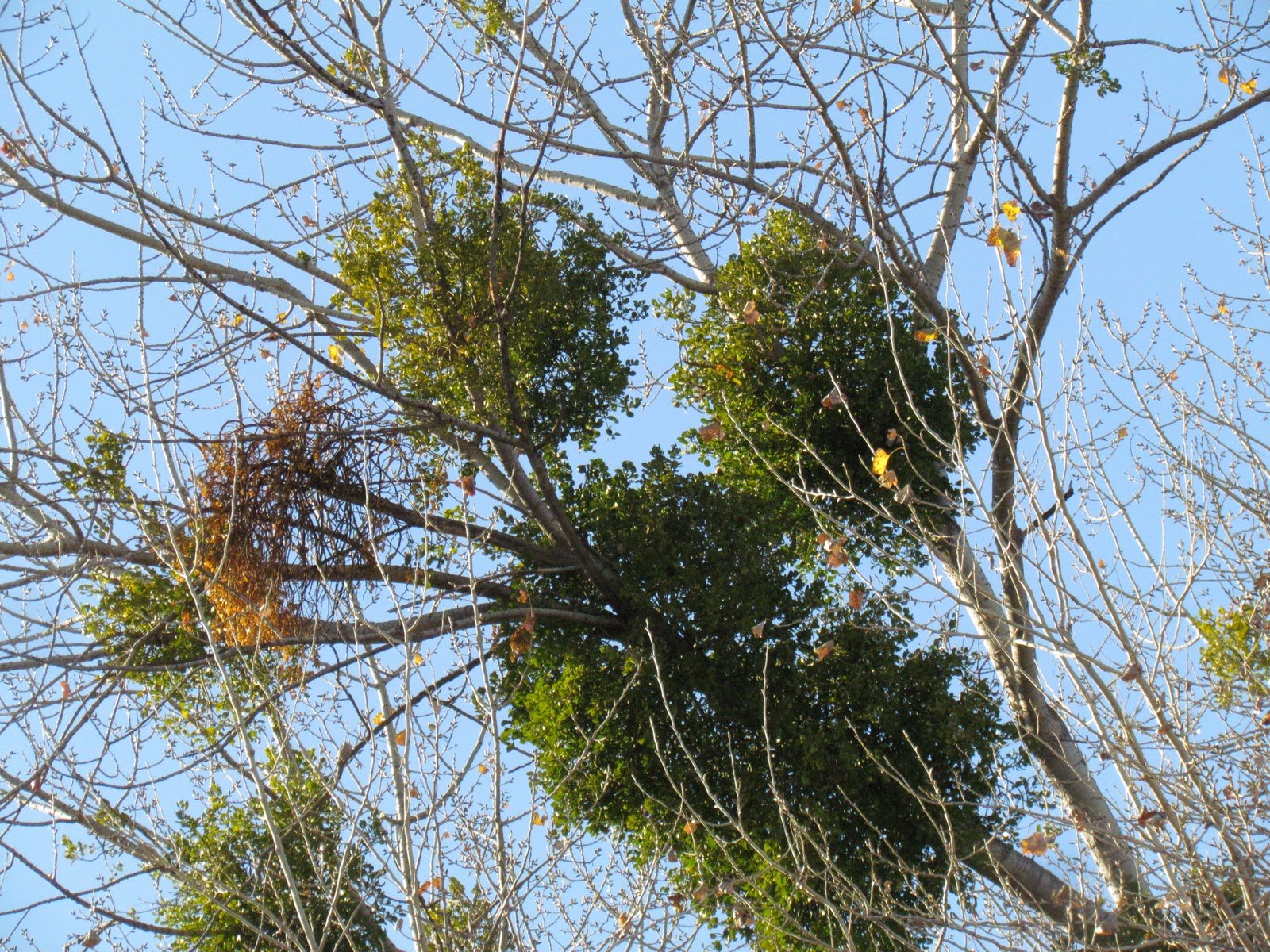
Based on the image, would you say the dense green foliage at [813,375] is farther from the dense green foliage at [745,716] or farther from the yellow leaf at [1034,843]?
the yellow leaf at [1034,843]

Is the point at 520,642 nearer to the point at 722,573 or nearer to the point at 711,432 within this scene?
the point at 722,573

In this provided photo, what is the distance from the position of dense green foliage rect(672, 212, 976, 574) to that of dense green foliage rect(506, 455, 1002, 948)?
37 cm

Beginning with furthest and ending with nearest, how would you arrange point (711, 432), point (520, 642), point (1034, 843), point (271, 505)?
point (711, 432) < point (520, 642) < point (271, 505) < point (1034, 843)

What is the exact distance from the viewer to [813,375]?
4945mm

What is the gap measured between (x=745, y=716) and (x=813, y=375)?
1367 mm

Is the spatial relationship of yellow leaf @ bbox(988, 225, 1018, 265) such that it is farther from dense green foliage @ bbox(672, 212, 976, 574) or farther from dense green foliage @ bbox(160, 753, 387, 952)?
dense green foliage @ bbox(160, 753, 387, 952)

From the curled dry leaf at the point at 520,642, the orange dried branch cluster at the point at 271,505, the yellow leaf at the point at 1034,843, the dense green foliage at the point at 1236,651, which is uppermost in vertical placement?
the orange dried branch cluster at the point at 271,505

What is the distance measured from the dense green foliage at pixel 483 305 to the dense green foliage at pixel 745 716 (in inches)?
21.4

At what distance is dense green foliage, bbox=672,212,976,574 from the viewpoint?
16.0ft

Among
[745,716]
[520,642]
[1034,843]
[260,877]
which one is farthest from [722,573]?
[260,877]

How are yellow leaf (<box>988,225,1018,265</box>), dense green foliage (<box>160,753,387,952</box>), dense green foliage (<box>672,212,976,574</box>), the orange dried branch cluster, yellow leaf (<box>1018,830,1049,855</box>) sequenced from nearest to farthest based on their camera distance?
1. yellow leaf (<box>988,225,1018,265</box>)
2. yellow leaf (<box>1018,830,1049,855</box>)
3. the orange dried branch cluster
4. dense green foliage (<box>160,753,387,952</box>)
5. dense green foliage (<box>672,212,976,574</box>)

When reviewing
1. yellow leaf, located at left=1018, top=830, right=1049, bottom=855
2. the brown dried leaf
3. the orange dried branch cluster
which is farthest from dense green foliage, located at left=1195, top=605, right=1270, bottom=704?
the orange dried branch cluster

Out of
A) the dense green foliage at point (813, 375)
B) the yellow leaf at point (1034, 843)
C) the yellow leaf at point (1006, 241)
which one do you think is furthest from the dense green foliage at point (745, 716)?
the yellow leaf at point (1006, 241)

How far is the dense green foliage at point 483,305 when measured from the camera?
14.4 feet
